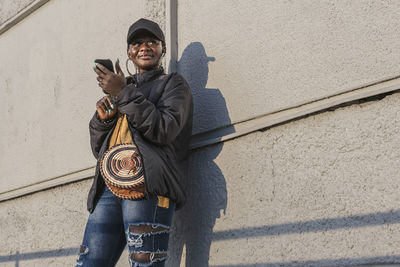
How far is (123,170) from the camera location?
2.44 m

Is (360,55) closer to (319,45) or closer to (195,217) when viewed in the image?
(319,45)

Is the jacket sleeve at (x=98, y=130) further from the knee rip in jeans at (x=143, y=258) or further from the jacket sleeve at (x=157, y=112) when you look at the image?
the knee rip in jeans at (x=143, y=258)

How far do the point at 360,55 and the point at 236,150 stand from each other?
0.87 metres

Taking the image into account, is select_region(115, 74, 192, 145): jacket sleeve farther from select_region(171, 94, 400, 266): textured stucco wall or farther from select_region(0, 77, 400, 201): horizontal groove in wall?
select_region(171, 94, 400, 266): textured stucco wall

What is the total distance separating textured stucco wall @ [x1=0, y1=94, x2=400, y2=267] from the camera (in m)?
2.12

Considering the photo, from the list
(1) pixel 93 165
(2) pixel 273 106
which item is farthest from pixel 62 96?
(2) pixel 273 106

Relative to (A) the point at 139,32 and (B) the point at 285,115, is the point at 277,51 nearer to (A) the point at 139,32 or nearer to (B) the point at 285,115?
(B) the point at 285,115

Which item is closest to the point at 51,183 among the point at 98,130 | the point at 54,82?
the point at 54,82

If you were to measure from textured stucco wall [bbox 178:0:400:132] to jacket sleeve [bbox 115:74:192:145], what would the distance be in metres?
0.40

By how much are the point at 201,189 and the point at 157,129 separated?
62cm

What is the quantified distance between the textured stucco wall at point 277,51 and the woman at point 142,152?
1.11ft

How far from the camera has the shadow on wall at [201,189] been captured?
2.75m

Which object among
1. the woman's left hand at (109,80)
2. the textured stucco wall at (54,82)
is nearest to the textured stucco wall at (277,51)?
the textured stucco wall at (54,82)

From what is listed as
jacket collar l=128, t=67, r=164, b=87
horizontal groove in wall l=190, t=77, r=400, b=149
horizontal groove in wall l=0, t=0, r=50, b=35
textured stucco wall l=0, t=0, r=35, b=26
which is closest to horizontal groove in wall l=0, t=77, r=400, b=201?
horizontal groove in wall l=190, t=77, r=400, b=149
